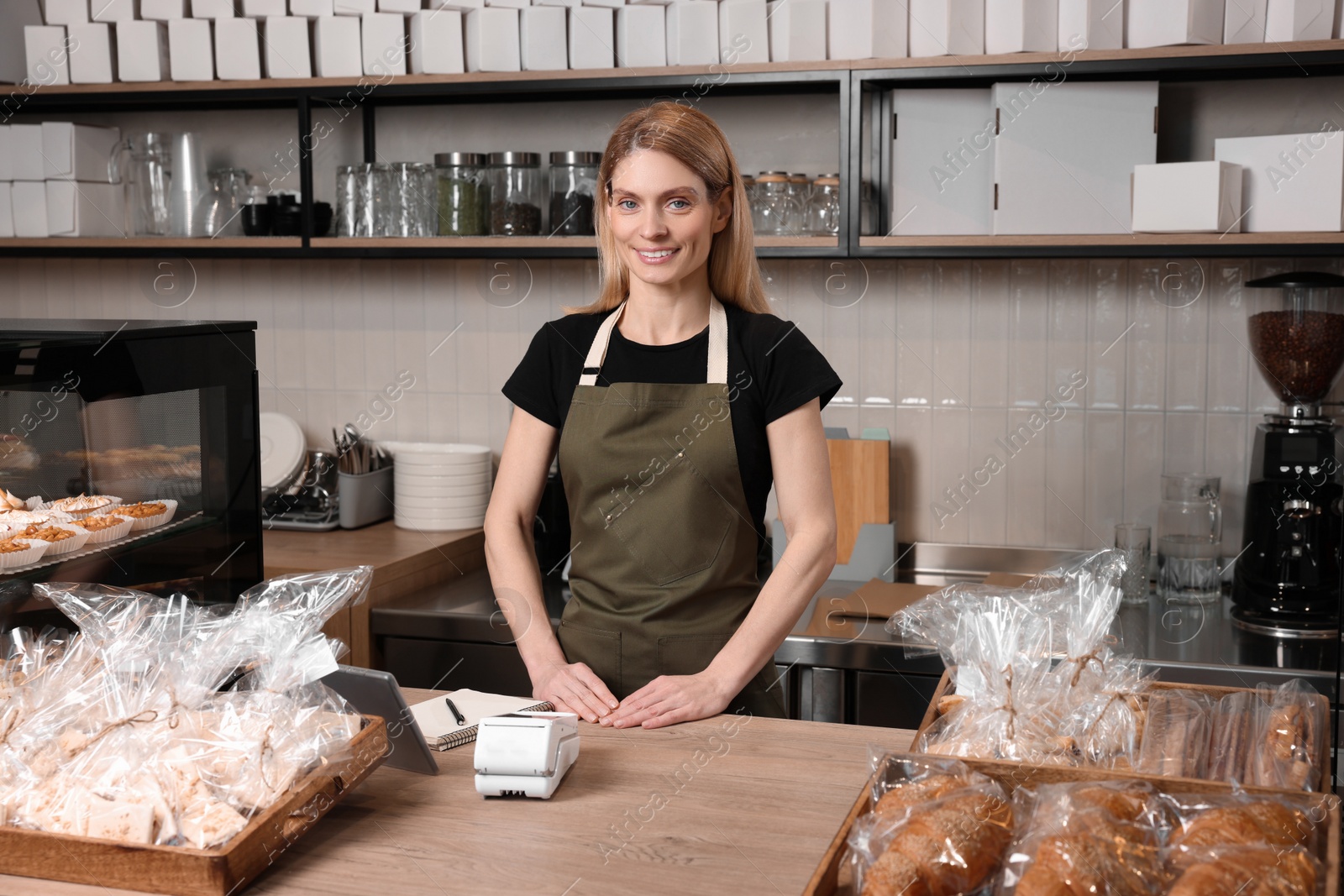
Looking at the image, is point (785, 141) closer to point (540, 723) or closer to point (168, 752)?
point (540, 723)

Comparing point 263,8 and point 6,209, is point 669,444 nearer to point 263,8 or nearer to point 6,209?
point 263,8

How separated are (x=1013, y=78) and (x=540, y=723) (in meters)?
1.84

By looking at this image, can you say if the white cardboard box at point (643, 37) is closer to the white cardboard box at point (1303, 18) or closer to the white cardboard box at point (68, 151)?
the white cardboard box at point (1303, 18)

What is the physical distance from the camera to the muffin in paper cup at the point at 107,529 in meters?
1.31

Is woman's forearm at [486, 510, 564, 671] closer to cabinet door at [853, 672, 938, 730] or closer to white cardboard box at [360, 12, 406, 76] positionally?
cabinet door at [853, 672, 938, 730]

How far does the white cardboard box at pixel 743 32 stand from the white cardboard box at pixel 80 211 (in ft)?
5.24

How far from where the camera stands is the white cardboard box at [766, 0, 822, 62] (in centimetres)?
247

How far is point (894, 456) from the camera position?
2803mm

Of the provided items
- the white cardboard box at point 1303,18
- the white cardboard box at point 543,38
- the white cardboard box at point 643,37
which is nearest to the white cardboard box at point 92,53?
the white cardboard box at point 543,38

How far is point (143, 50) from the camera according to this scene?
285 centimetres

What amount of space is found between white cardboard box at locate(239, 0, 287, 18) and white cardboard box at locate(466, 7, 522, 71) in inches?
19.5

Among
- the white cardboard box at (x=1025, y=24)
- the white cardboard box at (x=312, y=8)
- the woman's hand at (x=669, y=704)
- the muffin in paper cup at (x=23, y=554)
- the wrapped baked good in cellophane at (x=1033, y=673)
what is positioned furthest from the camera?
the white cardboard box at (x=312, y=8)

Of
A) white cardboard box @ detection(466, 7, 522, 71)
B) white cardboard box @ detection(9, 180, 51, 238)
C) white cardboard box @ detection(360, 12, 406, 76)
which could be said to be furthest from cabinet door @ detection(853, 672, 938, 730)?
white cardboard box @ detection(9, 180, 51, 238)

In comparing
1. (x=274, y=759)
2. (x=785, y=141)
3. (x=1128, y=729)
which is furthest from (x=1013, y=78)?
(x=274, y=759)
